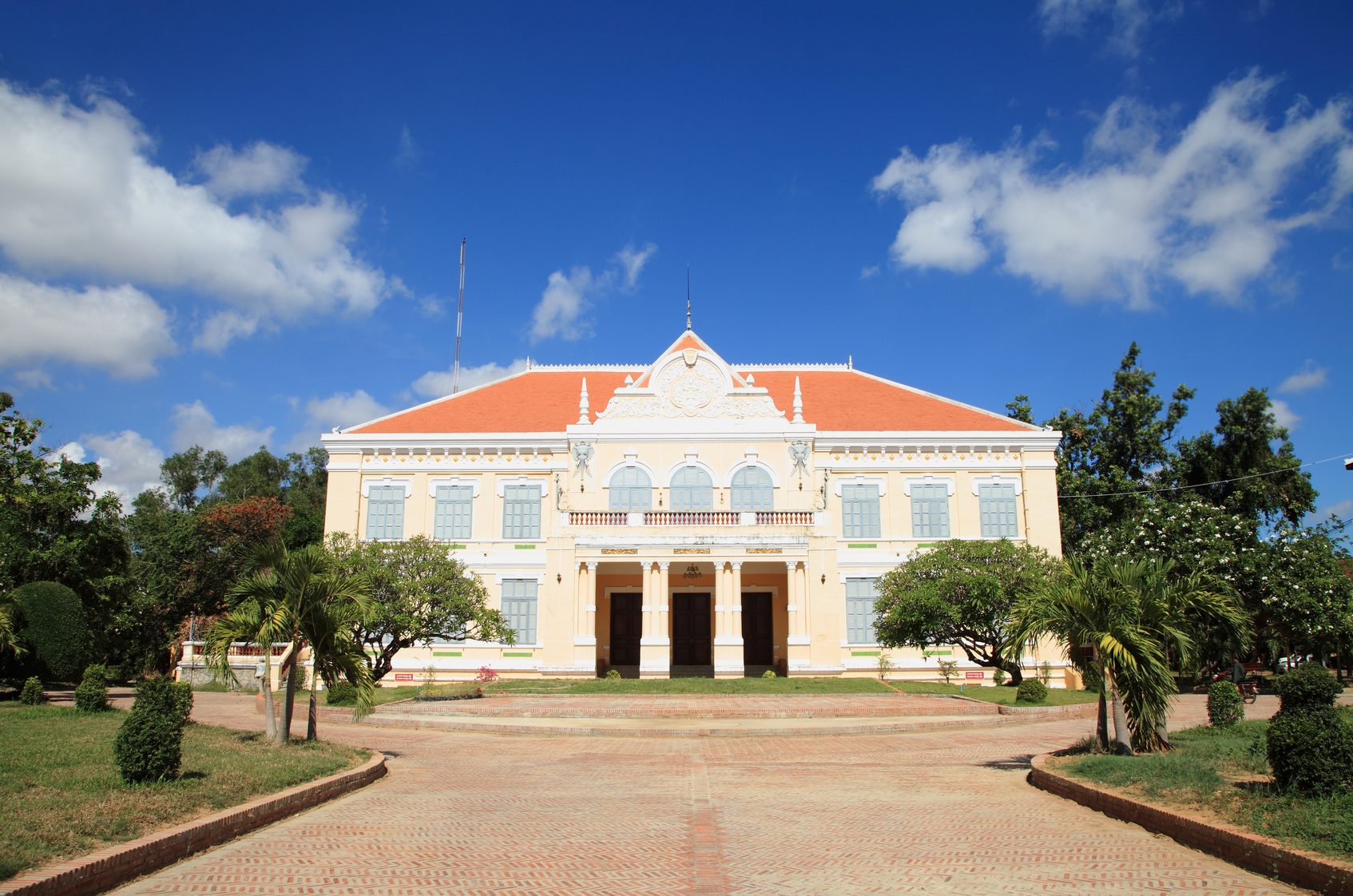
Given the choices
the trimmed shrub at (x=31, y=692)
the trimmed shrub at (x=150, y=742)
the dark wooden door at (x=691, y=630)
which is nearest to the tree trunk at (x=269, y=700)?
the trimmed shrub at (x=150, y=742)

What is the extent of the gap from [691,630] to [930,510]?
10371mm

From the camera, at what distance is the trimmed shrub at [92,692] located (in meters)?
16.9

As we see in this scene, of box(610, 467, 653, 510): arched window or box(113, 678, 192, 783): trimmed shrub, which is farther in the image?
box(610, 467, 653, 510): arched window

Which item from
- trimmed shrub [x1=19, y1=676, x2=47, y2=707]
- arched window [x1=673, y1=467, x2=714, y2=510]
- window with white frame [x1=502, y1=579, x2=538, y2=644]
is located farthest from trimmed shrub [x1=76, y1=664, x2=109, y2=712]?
arched window [x1=673, y1=467, x2=714, y2=510]

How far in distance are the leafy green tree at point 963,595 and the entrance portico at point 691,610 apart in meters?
4.30

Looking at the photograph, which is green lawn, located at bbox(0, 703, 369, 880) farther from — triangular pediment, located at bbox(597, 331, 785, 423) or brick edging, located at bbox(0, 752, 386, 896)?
triangular pediment, located at bbox(597, 331, 785, 423)

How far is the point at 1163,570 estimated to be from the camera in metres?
12.4

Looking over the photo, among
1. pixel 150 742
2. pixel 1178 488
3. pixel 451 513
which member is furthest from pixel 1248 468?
pixel 150 742

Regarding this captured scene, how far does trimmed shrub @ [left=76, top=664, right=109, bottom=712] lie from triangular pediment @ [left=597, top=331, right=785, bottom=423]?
1916cm

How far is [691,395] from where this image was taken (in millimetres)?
33469

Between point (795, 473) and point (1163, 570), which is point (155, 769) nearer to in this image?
point (1163, 570)

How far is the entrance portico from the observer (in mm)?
30078

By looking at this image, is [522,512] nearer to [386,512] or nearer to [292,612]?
[386,512]

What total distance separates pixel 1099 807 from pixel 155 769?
10158 millimetres
